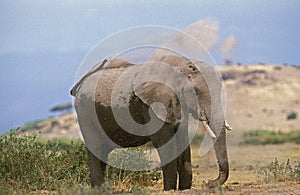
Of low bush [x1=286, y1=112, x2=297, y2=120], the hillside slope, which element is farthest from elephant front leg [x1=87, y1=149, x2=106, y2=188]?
low bush [x1=286, y1=112, x2=297, y2=120]

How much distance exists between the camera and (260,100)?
228ft

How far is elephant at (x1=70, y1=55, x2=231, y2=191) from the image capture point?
12.5 meters

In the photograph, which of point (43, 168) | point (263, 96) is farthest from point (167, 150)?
point (263, 96)

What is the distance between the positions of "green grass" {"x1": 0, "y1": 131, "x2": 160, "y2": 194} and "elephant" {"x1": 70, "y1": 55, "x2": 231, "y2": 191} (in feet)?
2.96

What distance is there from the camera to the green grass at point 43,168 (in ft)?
45.9

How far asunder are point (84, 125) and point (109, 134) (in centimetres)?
60

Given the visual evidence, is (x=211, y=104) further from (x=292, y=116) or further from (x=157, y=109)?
(x=292, y=116)

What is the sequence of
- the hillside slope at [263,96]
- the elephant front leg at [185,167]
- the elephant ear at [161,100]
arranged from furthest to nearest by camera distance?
the hillside slope at [263,96] → the elephant front leg at [185,167] → the elephant ear at [161,100]

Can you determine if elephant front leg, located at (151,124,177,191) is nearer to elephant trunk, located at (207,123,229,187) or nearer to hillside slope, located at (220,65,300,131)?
elephant trunk, located at (207,123,229,187)

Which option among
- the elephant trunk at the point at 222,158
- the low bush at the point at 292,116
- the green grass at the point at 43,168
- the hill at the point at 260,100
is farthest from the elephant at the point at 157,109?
the low bush at the point at 292,116

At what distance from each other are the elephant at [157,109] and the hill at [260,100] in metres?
48.9

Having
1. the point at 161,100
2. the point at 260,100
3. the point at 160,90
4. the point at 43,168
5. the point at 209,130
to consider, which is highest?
the point at 260,100

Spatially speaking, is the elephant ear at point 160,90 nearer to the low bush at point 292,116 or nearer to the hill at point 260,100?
the hill at point 260,100

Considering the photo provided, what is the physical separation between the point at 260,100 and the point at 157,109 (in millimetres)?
57760
